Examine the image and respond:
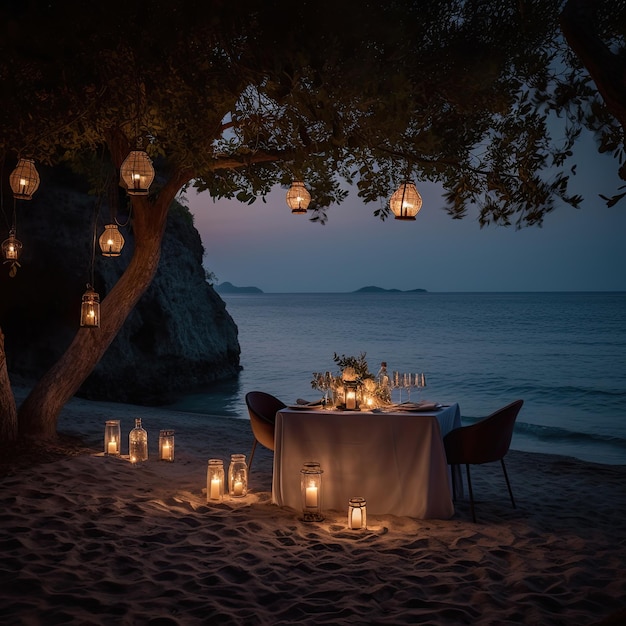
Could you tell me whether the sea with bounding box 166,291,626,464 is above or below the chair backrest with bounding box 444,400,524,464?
below

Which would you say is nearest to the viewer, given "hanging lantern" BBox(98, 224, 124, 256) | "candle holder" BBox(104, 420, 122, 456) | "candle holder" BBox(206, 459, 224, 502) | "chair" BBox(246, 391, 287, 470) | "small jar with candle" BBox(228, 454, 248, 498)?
"candle holder" BBox(206, 459, 224, 502)

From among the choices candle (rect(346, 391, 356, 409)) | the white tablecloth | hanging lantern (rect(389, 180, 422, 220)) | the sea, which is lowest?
the sea

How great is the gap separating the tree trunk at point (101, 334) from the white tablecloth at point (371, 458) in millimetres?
2530

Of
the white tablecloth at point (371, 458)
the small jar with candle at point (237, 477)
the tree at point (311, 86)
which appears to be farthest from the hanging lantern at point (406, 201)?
the small jar with candle at point (237, 477)

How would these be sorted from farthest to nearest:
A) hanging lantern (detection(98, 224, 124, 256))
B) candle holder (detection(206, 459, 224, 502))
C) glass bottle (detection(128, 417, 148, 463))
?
1. hanging lantern (detection(98, 224, 124, 256))
2. glass bottle (detection(128, 417, 148, 463))
3. candle holder (detection(206, 459, 224, 502))

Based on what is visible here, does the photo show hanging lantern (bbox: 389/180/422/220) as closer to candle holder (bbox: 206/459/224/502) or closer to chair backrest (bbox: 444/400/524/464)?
chair backrest (bbox: 444/400/524/464)

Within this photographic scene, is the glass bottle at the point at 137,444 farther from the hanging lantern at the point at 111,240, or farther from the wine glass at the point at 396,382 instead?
the wine glass at the point at 396,382

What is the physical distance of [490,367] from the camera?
24.1 meters

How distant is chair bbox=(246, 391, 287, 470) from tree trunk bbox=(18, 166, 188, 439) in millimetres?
1667

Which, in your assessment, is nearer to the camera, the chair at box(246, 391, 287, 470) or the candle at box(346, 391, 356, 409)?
the candle at box(346, 391, 356, 409)

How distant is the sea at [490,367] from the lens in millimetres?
13281

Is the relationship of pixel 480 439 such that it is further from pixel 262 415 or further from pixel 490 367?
pixel 490 367

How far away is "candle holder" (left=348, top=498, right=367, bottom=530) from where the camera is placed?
468cm

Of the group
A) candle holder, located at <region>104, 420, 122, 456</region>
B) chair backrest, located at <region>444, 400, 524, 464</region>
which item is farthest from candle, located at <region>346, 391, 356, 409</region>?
candle holder, located at <region>104, 420, 122, 456</region>
